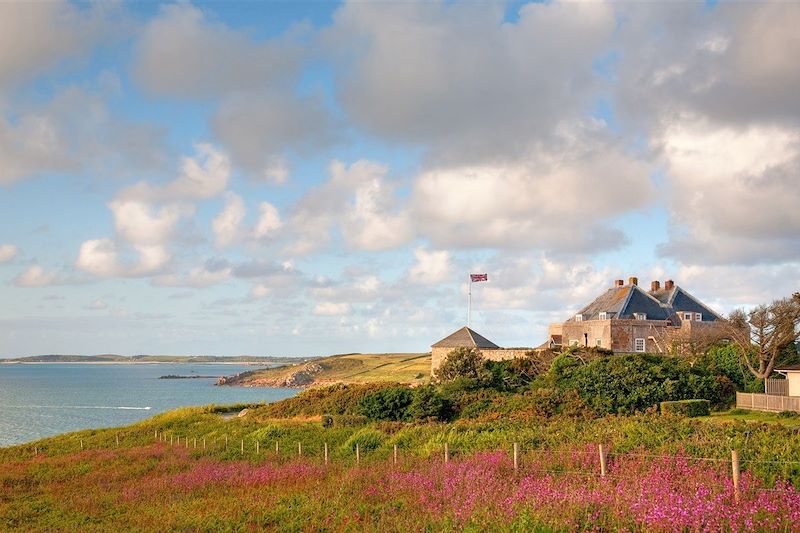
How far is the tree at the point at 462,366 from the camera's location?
51281mm

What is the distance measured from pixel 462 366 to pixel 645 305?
1938cm

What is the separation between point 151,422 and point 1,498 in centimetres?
3071

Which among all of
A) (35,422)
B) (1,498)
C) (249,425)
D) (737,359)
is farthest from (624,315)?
(35,422)

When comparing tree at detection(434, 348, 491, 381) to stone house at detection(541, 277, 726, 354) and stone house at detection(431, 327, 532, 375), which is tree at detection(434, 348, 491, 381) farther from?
stone house at detection(431, 327, 532, 375)

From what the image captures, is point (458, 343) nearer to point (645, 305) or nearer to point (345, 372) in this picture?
point (645, 305)

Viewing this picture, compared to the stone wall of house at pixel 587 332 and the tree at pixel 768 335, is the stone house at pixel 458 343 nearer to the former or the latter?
the stone wall of house at pixel 587 332

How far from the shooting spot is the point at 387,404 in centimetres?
4303

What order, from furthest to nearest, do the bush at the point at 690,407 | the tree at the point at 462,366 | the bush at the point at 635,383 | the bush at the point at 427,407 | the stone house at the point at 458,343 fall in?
1. the stone house at the point at 458,343
2. the tree at the point at 462,366
3. the bush at the point at 427,407
4. the bush at the point at 635,383
5. the bush at the point at 690,407

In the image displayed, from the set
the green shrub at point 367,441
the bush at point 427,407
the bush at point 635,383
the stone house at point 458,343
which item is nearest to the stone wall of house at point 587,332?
the stone house at point 458,343

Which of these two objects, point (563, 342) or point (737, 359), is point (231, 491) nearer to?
point (737, 359)

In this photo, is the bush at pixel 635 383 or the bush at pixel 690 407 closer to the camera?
the bush at pixel 690 407

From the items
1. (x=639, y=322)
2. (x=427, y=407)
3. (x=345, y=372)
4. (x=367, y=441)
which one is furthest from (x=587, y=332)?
(x=345, y=372)

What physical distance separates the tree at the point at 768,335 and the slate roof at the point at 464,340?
84.4ft

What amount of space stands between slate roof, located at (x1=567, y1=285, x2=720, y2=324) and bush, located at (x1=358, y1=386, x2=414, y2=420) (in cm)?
2322
